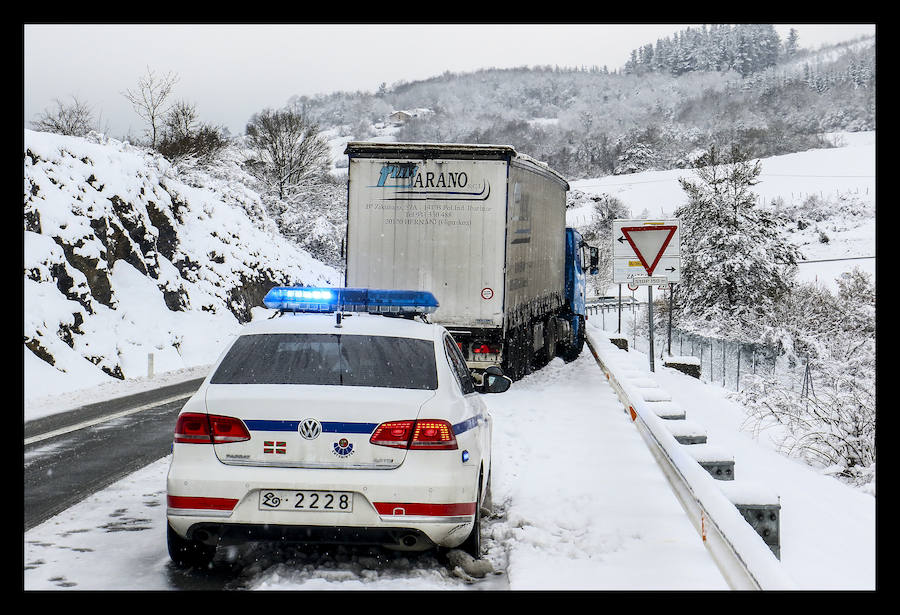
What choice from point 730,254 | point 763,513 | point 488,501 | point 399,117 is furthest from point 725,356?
point 399,117

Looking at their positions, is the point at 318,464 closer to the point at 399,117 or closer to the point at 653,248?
the point at 653,248

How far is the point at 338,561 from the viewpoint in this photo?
5453mm

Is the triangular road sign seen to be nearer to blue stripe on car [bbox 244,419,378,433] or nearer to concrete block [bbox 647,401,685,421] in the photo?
concrete block [bbox 647,401,685,421]

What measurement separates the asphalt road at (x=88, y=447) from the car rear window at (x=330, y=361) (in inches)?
90.5

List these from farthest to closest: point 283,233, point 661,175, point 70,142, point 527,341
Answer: point 661,175, point 283,233, point 70,142, point 527,341

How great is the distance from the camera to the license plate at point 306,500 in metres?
4.92

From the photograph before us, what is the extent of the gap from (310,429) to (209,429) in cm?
57

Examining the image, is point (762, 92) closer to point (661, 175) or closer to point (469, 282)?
point (661, 175)

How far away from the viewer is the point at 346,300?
245 inches

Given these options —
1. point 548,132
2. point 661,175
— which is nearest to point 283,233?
point 661,175

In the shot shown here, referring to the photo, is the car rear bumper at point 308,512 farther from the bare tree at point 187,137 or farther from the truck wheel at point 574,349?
the bare tree at point 187,137

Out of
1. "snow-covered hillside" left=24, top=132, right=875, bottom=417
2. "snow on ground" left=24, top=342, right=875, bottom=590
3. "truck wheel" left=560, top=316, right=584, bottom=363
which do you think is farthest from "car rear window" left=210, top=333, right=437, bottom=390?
"truck wheel" left=560, top=316, right=584, bottom=363

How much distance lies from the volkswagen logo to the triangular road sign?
13.1 m
